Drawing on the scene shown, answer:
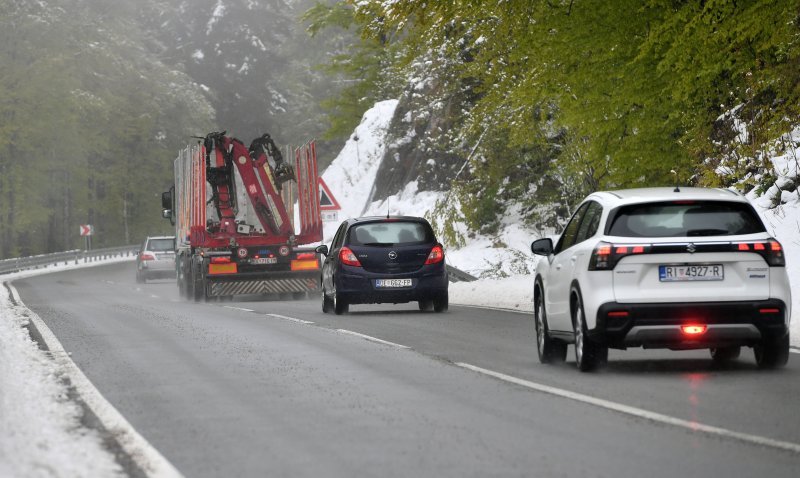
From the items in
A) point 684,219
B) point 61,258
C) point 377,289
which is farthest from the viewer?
point 61,258

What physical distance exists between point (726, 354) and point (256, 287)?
62.1ft

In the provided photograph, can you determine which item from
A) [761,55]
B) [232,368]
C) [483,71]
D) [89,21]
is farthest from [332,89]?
[232,368]

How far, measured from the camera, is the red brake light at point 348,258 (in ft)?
74.8

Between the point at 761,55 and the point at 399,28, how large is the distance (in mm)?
5318

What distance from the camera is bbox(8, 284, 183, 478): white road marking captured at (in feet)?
23.7

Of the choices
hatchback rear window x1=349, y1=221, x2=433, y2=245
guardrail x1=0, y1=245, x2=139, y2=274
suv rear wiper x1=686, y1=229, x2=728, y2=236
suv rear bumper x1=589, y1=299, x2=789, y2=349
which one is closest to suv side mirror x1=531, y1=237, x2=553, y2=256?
suv rear bumper x1=589, y1=299, x2=789, y2=349

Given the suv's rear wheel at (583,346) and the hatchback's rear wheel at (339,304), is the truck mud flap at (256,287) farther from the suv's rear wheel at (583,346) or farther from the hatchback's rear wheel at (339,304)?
the suv's rear wheel at (583,346)

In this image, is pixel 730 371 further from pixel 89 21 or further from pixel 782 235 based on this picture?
pixel 89 21

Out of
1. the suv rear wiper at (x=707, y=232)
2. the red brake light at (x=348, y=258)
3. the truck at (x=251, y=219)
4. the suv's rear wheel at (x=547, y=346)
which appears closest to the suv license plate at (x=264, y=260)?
the truck at (x=251, y=219)

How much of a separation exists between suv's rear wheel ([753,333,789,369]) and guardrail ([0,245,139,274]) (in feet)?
167

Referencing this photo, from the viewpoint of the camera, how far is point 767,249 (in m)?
11.8

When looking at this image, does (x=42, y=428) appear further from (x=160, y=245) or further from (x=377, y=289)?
(x=160, y=245)

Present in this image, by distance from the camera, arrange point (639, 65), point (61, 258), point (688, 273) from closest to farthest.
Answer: point (688, 273) → point (639, 65) → point (61, 258)

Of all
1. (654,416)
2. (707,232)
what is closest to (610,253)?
(707,232)
